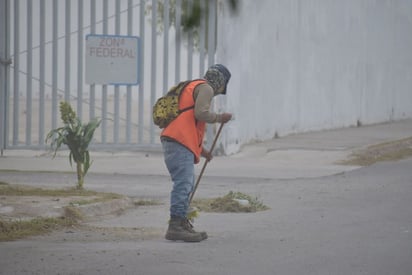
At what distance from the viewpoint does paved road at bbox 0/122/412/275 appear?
22.0 ft

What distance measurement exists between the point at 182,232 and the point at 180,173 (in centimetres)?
47

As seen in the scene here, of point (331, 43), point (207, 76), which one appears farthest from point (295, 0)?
point (207, 76)

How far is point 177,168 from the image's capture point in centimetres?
793

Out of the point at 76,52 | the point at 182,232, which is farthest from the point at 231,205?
the point at 76,52

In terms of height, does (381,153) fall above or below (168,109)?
below

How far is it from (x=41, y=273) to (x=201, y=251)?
1.44 meters

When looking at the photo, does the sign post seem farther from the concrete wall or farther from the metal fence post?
the concrete wall

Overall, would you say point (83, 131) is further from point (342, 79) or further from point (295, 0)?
point (342, 79)

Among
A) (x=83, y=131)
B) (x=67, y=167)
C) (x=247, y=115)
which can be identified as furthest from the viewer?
(x=247, y=115)

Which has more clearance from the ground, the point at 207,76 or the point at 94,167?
the point at 207,76

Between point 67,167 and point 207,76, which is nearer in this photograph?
point 207,76

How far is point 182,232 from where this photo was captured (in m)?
7.83

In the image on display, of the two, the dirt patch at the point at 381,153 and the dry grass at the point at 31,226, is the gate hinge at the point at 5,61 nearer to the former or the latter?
the dirt patch at the point at 381,153

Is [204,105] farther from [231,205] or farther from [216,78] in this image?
[231,205]
